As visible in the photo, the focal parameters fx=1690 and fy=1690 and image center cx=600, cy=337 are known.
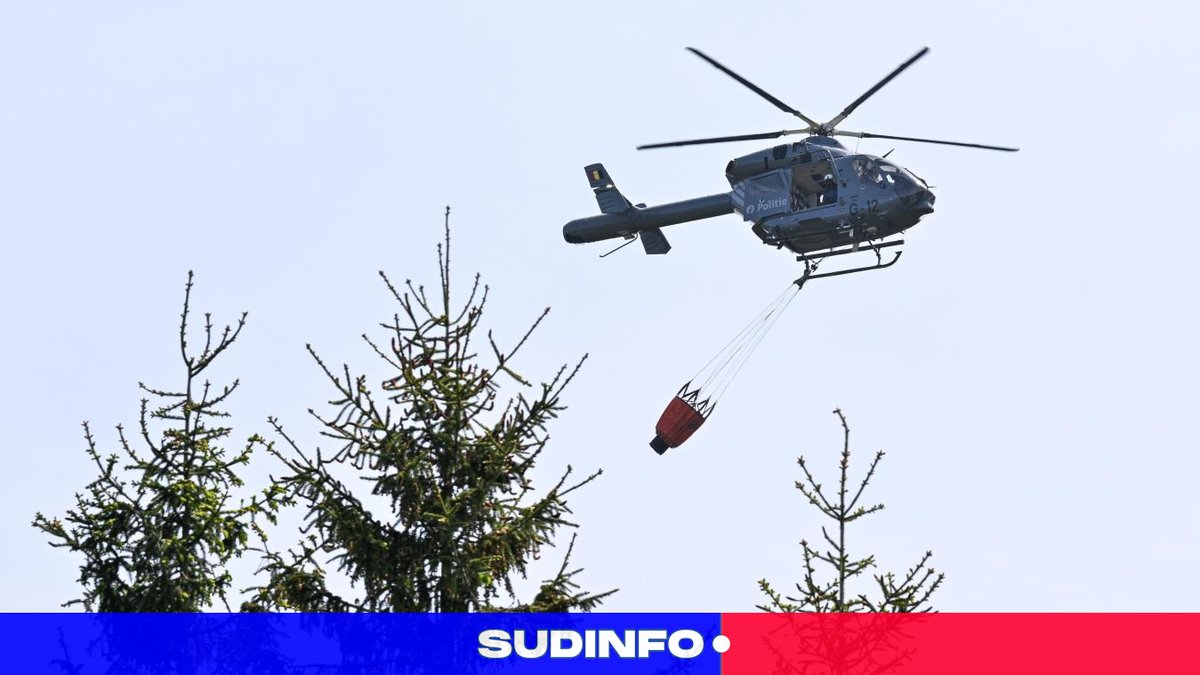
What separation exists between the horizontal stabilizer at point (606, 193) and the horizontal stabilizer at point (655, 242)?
79 centimetres

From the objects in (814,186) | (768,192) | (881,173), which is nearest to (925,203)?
(881,173)

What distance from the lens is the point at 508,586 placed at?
1814 centimetres

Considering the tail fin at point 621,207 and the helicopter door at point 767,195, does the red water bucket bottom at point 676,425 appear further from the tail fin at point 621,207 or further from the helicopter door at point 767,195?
the tail fin at point 621,207

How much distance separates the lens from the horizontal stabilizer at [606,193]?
41781 mm

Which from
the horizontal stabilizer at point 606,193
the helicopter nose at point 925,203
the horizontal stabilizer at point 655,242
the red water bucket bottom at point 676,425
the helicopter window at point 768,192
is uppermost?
the horizontal stabilizer at point 606,193

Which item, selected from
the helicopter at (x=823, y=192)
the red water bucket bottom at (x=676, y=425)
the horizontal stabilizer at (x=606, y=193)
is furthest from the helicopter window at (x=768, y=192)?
the horizontal stabilizer at (x=606, y=193)

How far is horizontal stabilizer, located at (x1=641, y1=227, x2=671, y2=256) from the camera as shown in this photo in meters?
41.7

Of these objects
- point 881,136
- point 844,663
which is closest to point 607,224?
point 881,136

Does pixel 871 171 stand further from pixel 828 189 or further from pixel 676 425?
pixel 676 425

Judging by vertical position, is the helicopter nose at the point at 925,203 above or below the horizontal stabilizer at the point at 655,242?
below

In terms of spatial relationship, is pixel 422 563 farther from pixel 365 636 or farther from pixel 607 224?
pixel 607 224

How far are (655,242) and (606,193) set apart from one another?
1.76 m

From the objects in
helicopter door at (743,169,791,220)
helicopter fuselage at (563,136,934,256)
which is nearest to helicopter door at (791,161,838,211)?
helicopter fuselage at (563,136,934,256)

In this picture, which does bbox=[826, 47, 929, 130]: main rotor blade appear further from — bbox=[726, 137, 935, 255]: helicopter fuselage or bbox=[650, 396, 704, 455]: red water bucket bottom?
bbox=[650, 396, 704, 455]: red water bucket bottom
